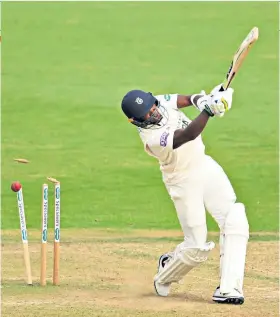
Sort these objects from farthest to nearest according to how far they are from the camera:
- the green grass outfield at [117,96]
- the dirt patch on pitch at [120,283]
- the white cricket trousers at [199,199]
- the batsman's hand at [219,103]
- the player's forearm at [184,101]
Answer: the green grass outfield at [117,96] → the player's forearm at [184,101] → the white cricket trousers at [199,199] → the dirt patch on pitch at [120,283] → the batsman's hand at [219,103]

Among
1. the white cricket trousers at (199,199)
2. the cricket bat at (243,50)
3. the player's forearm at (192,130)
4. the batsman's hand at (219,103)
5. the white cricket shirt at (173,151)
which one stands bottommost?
the white cricket trousers at (199,199)

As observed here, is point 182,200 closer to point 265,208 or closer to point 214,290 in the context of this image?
point 214,290

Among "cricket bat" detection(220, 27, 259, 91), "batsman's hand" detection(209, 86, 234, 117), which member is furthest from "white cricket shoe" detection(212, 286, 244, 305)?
"cricket bat" detection(220, 27, 259, 91)

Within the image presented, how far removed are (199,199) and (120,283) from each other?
134 cm

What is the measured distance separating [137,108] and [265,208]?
5.49m

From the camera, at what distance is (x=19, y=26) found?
2166cm

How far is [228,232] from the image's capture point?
8.82 metres

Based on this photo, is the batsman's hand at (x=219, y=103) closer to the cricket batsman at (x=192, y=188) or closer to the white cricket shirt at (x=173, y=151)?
the cricket batsman at (x=192, y=188)

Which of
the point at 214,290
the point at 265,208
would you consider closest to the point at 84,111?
the point at 265,208

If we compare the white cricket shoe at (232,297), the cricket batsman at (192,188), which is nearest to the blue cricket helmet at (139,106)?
the cricket batsman at (192,188)

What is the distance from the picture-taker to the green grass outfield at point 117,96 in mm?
14312

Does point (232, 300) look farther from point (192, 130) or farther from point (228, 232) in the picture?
point (192, 130)

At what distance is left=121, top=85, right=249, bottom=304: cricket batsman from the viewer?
8773 mm

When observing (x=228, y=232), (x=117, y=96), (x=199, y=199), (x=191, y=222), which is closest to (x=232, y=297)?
(x=228, y=232)
